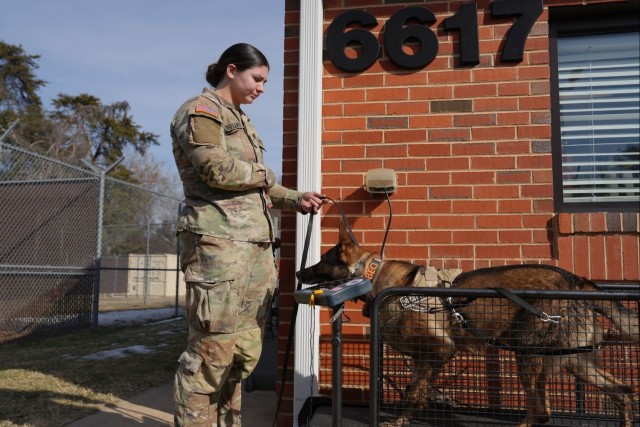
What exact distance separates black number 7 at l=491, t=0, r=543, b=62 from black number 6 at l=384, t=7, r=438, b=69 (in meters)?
0.45

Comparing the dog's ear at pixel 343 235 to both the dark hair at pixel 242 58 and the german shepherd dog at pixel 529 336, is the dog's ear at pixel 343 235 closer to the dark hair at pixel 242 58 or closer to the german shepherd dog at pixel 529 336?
the german shepherd dog at pixel 529 336

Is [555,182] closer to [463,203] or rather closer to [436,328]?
[463,203]

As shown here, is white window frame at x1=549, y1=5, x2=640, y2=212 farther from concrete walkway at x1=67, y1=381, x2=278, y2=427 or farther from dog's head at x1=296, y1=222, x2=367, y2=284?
concrete walkway at x1=67, y1=381, x2=278, y2=427

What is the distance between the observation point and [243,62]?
2.71 m

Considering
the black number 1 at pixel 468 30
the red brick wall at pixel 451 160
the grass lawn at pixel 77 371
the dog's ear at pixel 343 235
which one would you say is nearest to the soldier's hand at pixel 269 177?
the dog's ear at pixel 343 235

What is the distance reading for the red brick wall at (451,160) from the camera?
3.53m

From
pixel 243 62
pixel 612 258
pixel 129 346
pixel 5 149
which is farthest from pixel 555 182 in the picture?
pixel 5 149

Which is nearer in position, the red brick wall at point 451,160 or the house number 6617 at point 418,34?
the red brick wall at point 451,160

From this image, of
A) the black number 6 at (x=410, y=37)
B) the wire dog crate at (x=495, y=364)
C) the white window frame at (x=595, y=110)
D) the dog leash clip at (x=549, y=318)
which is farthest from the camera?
the white window frame at (x=595, y=110)

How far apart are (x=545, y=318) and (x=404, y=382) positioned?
722 mm

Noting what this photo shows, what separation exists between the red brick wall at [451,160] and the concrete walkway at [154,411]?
0.99 meters

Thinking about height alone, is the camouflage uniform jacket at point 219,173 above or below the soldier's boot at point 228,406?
above

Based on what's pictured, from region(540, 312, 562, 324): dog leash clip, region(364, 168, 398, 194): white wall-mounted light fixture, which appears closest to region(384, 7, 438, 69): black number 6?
region(364, 168, 398, 194): white wall-mounted light fixture

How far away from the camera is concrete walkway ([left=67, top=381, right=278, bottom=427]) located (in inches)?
158
